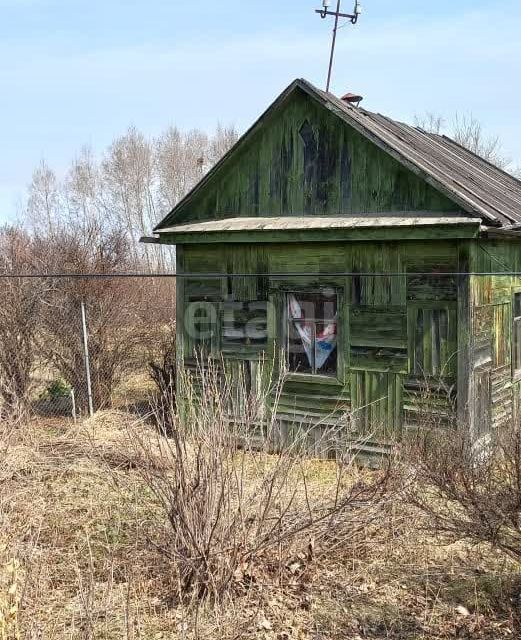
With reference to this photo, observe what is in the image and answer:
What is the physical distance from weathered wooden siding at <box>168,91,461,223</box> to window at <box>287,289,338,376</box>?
3.95ft

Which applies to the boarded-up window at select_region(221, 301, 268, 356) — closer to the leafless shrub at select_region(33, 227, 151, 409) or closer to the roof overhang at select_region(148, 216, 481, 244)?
the roof overhang at select_region(148, 216, 481, 244)

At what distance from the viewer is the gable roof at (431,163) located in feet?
26.2

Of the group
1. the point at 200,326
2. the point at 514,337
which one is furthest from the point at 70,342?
the point at 514,337

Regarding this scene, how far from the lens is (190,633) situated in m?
4.49

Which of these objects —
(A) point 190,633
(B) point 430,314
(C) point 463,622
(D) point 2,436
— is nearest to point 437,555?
(C) point 463,622

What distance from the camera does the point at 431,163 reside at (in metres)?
9.00

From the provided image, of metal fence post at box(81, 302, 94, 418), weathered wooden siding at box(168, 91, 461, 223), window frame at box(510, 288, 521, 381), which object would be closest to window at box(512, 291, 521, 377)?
window frame at box(510, 288, 521, 381)

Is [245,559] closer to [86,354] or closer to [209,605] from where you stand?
[209,605]

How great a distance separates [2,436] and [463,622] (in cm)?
449

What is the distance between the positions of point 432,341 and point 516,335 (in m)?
2.28

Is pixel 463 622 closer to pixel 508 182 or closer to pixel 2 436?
pixel 2 436

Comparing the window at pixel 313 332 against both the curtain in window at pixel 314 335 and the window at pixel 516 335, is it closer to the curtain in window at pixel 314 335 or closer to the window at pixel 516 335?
the curtain in window at pixel 314 335

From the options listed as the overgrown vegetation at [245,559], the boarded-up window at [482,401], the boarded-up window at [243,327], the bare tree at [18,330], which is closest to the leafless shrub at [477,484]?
the overgrown vegetation at [245,559]

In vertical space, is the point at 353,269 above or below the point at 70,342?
above
